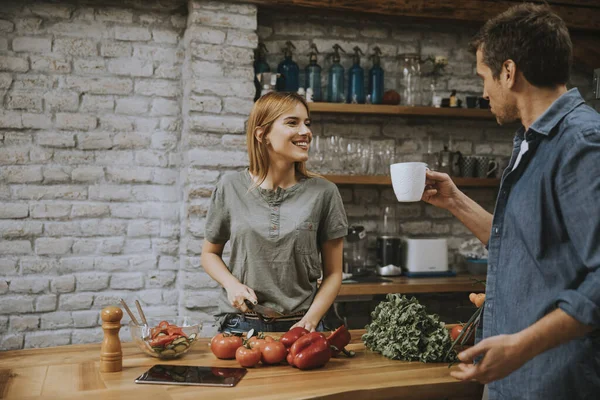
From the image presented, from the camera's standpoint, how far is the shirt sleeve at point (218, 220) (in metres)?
2.40

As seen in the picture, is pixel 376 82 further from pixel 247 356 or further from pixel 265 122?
pixel 247 356

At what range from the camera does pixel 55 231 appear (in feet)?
12.1

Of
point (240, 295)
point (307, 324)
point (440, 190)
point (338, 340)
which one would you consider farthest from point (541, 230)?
point (240, 295)

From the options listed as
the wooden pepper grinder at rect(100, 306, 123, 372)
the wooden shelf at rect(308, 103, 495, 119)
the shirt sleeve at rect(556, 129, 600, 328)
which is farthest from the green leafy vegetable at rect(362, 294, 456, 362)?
the wooden shelf at rect(308, 103, 495, 119)

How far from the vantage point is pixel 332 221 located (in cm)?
238

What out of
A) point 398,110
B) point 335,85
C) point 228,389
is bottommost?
point 228,389

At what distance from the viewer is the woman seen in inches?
90.0

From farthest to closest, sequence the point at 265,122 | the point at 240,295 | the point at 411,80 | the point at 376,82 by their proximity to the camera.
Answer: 1. the point at 411,80
2. the point at 376,82
3. the point at 265,122
4. the point at 240,295

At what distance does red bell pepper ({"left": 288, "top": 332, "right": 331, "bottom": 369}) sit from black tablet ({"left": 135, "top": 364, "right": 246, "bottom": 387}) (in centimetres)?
16

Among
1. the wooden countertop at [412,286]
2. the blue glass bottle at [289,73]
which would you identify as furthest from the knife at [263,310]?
the blue glass bottle at [289,73]

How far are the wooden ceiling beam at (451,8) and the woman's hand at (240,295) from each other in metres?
2.17

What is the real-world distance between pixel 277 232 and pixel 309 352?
2.15 ft

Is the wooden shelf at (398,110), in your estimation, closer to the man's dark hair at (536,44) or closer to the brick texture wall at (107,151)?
the brick texture wall at (107,151)

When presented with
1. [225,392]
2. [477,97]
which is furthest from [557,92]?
[477,97]
